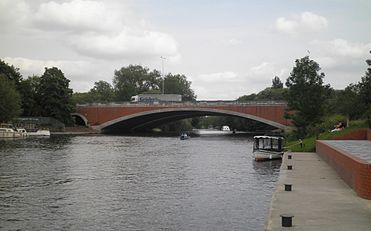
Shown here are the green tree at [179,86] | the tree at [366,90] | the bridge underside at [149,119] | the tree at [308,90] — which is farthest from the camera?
the green tree at [179,86]

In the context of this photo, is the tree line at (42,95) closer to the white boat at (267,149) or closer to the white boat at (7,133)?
the white boat at (7,133)

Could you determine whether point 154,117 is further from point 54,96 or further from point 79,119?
point 54,96

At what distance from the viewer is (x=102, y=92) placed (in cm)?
17338

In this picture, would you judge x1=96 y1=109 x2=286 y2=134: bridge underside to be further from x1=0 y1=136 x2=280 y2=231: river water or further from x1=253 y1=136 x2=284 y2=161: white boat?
x1=0 y1=136 x2=280 y2=231: river water

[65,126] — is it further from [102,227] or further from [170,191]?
[102,227]

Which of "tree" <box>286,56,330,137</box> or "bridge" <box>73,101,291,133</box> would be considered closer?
"tree" <box>286,56,330,137</box>

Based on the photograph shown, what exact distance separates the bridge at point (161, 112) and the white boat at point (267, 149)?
1860 inches

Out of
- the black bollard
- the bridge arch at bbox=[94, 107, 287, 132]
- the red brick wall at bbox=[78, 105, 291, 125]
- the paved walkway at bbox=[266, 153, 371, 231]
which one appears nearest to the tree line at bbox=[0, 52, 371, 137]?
the red brick wall at bbox=[78, 105, 291, 125]

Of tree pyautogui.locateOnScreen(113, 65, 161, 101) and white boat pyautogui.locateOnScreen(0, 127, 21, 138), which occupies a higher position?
tree pyautogui.locateOnScreen(113, 65, 161, 101)

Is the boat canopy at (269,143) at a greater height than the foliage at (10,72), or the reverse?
the foliage at (10,72)

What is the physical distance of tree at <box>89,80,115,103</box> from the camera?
Answer: 522 ft

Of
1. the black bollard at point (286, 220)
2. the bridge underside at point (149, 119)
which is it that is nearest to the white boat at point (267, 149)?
the black bollard at point (286, 220)

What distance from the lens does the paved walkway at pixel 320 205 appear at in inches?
518

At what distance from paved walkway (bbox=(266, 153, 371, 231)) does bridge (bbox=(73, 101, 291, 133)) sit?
7046cm
